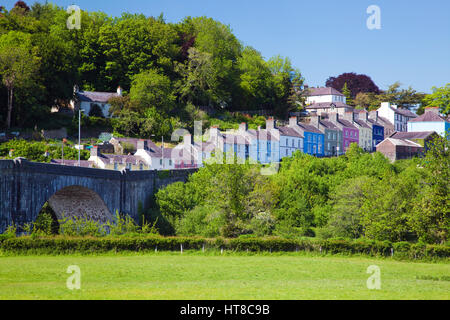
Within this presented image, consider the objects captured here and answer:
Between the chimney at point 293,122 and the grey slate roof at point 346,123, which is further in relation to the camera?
the grey slate roof at point 346,123

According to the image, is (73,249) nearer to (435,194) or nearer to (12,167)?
(12,167)

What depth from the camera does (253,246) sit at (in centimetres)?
4191

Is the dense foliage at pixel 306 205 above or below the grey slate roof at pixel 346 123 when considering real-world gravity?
below

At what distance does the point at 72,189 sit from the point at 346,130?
5942 cm

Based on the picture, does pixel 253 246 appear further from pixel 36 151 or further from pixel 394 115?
pixel 394 115

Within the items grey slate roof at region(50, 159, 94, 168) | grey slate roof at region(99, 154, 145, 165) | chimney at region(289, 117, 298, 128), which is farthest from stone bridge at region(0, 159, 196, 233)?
chimney at region(289, 117, 298, 128)

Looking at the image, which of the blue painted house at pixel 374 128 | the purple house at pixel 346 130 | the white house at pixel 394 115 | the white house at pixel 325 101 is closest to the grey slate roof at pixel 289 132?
the purple house at pixel 346 130

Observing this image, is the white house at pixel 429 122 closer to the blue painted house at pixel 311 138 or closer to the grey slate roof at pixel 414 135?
the grey slate roof at pixel 414 135

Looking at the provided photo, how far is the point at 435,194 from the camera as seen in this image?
50.1m

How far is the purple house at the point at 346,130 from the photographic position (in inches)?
3839

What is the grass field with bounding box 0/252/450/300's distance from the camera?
2216 centimetres

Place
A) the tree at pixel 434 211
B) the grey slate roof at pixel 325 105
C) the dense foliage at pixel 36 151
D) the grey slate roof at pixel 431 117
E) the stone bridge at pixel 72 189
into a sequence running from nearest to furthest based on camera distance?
the stone bridge at pixel 72 189 → the tree at pixel 434 211 → the dense foliage at pixel 36 151 → the grey slate roof at pixel 431 117 → the grey slate roof at pixel 325 105

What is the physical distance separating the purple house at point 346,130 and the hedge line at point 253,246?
5461cm
